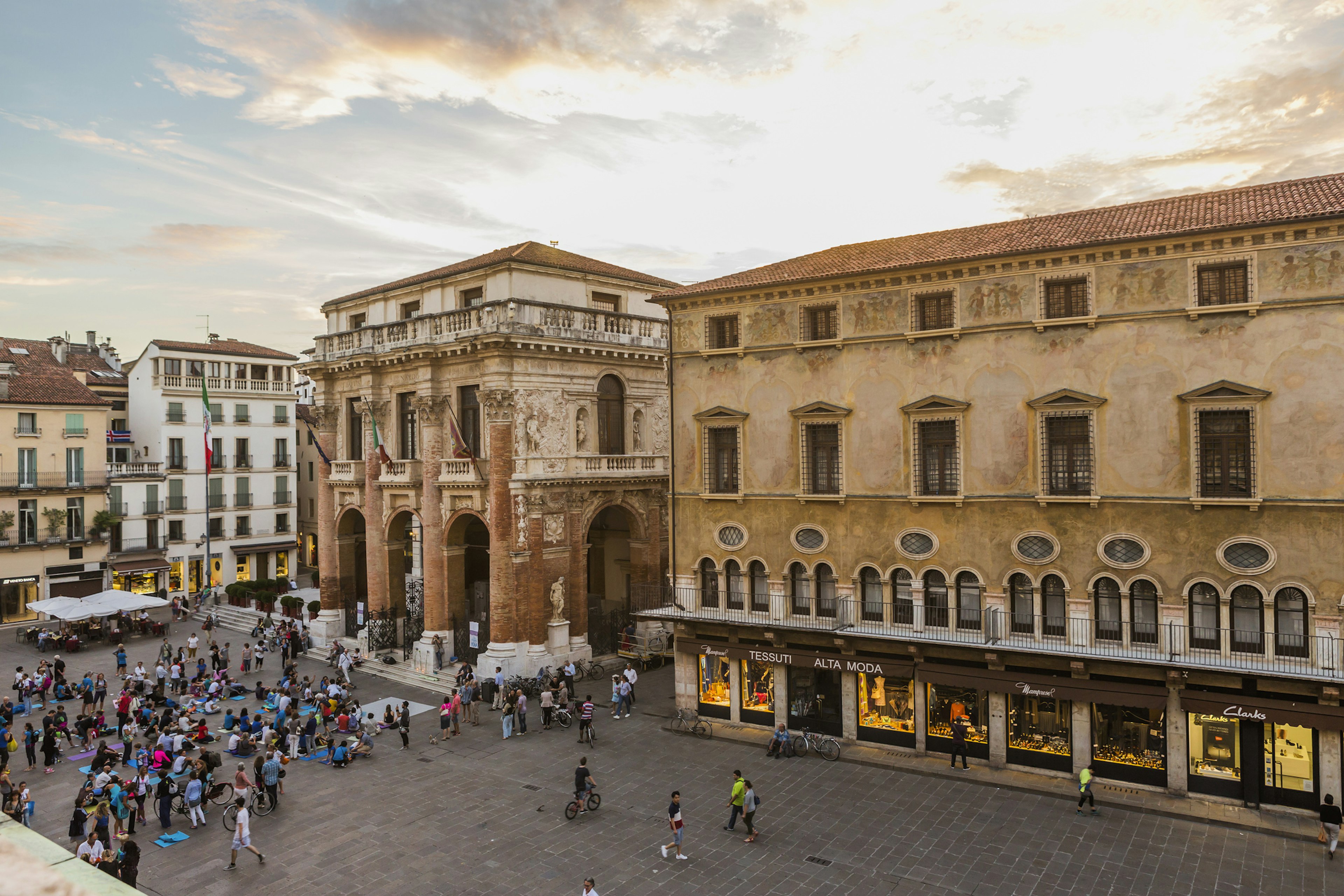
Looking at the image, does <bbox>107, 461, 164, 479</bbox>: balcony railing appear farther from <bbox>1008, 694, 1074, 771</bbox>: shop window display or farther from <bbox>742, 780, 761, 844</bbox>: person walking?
<bbox>1008, 694, 1074, 771</bbox>: shop window display

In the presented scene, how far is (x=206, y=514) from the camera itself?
5162 centimetres

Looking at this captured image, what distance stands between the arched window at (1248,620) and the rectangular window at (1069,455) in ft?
13.8

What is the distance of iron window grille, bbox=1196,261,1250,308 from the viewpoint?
20.8 m

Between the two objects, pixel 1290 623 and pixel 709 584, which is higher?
pixel 1290 623

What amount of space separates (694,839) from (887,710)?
8201 millimetres

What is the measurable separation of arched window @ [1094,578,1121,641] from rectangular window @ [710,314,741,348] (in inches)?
513

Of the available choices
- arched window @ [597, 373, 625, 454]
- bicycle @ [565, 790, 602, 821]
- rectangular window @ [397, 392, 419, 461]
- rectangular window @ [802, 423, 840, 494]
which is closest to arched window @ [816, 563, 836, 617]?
rectangular window @ [802, 423, 840, 494]

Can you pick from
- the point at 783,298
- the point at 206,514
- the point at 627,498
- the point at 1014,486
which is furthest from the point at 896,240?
the point at 206,514

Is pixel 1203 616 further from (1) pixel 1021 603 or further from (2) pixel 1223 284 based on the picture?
(2) pixel 1223 284

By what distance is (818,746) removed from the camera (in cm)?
2539

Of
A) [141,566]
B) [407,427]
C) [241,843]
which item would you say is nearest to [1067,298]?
[241,843]

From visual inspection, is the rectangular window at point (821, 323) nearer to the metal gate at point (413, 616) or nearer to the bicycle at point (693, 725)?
the bicycle at point (693, 725)

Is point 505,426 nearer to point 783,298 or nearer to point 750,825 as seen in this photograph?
point 783,298

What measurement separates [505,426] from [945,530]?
58.6 feet
